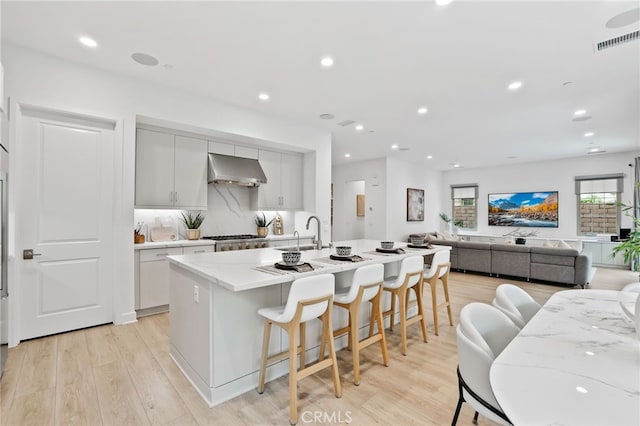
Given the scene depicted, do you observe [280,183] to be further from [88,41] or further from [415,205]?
[415,205]

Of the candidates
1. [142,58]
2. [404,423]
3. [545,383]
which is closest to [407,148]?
[142,58]

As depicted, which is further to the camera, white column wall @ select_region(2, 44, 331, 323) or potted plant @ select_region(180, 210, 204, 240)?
potted plant @ select_region(180, 210, 204, 240)

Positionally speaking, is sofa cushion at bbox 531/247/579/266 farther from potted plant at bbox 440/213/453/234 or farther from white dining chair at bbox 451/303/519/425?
white dining chair at bbox 451/303/519/425

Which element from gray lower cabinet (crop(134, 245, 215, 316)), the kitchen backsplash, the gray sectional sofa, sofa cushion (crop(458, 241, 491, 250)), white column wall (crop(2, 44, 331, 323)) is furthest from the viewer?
sofa cushion (crop(458, 241, 491, 250))

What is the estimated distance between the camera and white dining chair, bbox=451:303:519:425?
127 centimetres

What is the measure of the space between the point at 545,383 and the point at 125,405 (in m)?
2.47

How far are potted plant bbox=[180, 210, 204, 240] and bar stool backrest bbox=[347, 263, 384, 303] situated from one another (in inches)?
118

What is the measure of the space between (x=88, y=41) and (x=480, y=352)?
156 inches

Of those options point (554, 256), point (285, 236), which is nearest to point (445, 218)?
point (554, 256)

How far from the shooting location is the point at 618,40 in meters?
2.71

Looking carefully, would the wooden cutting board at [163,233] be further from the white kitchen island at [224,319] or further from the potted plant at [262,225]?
the white kitchen island at [224,319]

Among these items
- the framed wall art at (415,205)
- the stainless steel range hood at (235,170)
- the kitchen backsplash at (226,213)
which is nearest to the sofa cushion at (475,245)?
the framed wall art at (415,205)

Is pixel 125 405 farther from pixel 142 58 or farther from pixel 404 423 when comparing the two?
pixel 142 58

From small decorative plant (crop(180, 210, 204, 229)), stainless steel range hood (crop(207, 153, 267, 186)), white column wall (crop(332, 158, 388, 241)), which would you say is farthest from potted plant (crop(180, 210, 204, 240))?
white column wall (crop(332, 158, 388, 241))
